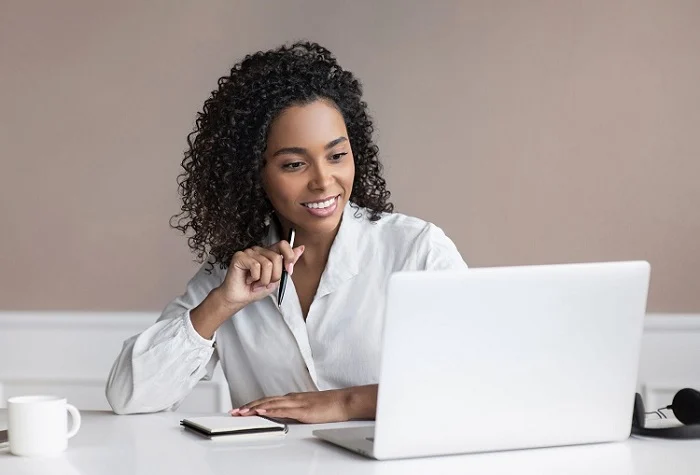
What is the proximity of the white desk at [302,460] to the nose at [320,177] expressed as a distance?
0.58 metres

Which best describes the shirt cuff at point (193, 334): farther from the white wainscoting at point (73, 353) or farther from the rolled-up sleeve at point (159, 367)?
the white wainscoting at point (73, 353)

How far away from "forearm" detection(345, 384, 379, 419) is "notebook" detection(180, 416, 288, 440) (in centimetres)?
19

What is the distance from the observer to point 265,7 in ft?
10.0

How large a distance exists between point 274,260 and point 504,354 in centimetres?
67

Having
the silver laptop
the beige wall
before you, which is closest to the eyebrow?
the silver laptop

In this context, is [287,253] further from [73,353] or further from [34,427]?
[73,353]

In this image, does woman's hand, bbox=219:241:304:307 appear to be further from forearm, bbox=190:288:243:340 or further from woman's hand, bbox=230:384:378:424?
woman's hand, bbox=230:384:378:424

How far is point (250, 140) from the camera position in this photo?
→ 7.07 feet

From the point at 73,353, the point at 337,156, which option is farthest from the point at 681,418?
the point at 73,353

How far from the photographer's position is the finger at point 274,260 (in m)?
1.95

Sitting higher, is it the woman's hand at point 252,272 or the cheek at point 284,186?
the cheek at point 284,186

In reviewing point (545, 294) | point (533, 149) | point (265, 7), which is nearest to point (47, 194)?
point (265, 7)

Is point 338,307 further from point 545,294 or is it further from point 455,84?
point 455,84

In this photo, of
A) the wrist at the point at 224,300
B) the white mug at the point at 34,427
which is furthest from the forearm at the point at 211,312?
the white mug at the point at 34,427
